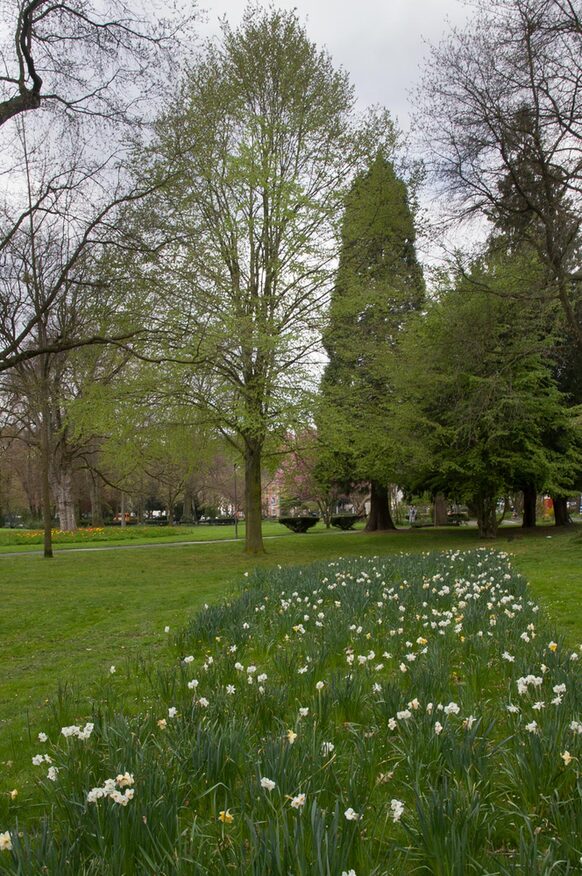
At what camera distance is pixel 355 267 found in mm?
18625

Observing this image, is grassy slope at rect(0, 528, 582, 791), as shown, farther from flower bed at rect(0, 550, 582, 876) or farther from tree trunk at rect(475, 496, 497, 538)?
tree trunk at rect(475, 496, 497, 538)

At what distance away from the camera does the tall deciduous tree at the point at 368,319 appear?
17.4 m

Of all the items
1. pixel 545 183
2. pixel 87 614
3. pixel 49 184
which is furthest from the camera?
pixel 545 183

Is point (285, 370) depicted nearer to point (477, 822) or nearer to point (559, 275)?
point (559, 275)

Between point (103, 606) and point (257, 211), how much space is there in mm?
12386

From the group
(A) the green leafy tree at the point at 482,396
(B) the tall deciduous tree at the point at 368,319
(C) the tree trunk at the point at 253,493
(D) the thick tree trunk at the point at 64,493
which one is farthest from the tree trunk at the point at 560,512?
(D) the thick tree trunk at the point at 64,493

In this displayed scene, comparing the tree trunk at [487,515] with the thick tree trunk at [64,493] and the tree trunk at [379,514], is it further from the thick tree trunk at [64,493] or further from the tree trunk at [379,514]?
the thick tree trunk at [64,493]

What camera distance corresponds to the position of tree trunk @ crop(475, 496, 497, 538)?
22172 mm

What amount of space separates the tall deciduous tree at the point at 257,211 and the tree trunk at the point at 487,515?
8337 mm

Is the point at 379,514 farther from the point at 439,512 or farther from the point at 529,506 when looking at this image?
the point at 439,512

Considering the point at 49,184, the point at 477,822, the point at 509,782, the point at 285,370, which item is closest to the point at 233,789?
the point at 477,822

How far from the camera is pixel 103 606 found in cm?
1011

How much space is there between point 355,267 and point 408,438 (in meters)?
5.21

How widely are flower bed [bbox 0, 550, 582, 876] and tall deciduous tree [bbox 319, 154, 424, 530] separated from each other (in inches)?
498
